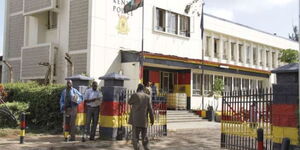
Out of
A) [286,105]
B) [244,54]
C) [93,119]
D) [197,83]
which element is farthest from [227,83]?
[286,105]

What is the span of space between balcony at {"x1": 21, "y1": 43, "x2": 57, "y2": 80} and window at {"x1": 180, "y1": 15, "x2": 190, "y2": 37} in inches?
371

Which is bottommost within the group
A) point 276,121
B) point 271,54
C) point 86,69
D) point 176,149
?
point 176,149

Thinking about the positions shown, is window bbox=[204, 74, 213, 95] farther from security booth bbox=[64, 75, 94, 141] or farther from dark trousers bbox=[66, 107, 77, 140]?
dark trousers bbox=[66, 107, 77, 140]

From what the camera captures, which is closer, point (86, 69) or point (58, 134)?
point (58, 134)

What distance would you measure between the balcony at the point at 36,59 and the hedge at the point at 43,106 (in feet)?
21.9

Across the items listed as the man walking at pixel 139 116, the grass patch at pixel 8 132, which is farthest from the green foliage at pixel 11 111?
the man walking at pixel 139 116

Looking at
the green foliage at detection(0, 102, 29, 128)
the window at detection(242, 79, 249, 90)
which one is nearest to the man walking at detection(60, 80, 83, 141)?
the green foliage at detection(0, 102, 29, 128)

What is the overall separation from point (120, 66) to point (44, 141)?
1120cm

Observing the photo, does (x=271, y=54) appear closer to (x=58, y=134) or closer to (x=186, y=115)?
(x=186, y=115)

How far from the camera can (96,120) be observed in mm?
12641

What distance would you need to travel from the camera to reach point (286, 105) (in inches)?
352

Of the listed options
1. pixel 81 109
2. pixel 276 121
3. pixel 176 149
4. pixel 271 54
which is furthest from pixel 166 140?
pixel 271 54

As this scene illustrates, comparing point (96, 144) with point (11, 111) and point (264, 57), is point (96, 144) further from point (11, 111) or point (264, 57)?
point (264, 57)

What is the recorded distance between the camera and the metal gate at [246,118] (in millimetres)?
10070
